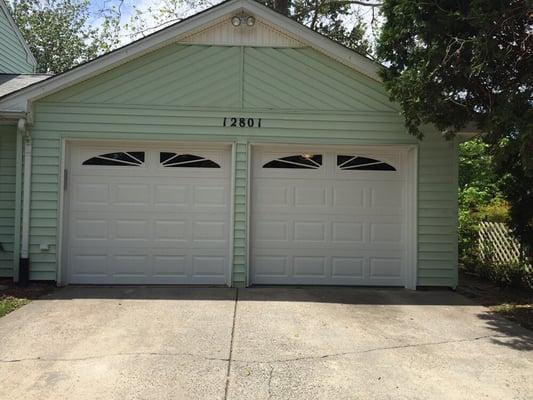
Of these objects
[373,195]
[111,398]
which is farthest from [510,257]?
[111,398]

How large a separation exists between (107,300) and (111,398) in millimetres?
3283

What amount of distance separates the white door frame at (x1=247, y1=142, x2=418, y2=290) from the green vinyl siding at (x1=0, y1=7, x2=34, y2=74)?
779cm

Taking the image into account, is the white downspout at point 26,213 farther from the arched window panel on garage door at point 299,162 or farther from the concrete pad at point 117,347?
the arched window panel on garage door at point 299,162

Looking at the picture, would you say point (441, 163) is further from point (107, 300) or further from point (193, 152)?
point (107, 300)

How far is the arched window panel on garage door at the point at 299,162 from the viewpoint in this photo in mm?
8023

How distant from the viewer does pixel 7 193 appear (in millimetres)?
7773

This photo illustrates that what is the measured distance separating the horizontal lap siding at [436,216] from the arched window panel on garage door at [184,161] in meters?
3.49

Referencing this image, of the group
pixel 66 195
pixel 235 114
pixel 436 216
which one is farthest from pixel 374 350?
pixel 66 195

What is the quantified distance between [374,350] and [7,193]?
248 inches

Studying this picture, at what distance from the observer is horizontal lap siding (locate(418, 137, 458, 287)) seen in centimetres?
793

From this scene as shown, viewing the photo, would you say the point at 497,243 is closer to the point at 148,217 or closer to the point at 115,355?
the point at 148,217

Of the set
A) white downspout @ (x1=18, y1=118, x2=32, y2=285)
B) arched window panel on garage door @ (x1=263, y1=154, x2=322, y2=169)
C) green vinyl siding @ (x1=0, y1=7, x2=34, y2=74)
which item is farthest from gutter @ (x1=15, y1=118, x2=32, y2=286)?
green vinyl siding @ (x1=0, y1=7, x2=34, y2=74)

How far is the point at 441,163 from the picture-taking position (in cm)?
796

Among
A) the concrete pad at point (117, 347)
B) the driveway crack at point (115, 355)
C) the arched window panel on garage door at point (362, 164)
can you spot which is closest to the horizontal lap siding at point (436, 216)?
the arched window panel on garage door at point (362, 164)
